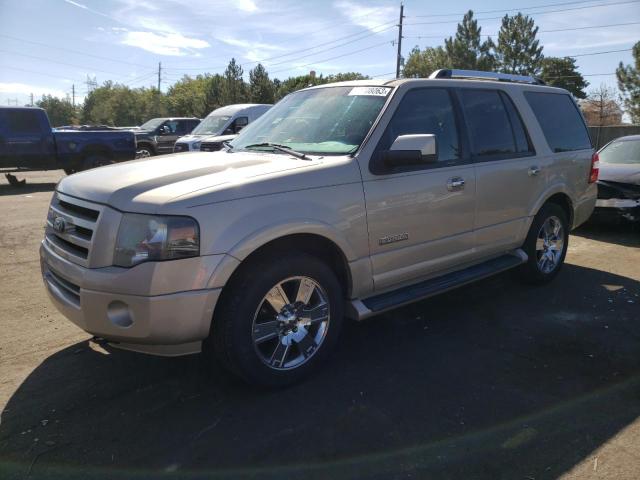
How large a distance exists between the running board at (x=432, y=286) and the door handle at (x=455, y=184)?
2.42ft

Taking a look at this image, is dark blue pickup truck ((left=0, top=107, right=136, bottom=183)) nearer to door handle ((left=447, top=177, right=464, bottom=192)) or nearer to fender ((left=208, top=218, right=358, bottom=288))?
door handle ((left=447, top=177, right=464, bottom=192))

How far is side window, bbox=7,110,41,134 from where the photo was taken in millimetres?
13266

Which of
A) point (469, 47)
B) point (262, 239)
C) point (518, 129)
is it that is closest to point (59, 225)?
point (262, 239)

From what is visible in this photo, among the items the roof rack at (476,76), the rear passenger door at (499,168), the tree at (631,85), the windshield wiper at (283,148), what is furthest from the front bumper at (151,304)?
the tree at (631,85)

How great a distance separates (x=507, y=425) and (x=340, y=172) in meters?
1.81

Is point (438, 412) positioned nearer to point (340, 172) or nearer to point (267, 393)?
point (267, 393)

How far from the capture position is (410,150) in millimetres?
3432

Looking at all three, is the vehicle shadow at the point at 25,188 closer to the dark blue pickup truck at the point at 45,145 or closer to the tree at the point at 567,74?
the dark blue pickup truck at the point at 45,145

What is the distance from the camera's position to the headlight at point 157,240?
2.72 meters

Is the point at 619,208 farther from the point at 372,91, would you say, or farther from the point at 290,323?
the point at 290,323

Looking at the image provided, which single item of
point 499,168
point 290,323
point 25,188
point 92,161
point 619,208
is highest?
point 499,168

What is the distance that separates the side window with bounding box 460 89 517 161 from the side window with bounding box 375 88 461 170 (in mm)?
220

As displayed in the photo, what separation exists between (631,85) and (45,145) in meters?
36.4

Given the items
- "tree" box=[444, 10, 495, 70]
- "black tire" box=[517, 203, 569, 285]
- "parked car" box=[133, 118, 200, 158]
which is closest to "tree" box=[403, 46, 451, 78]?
"tree" box=[444, 10, 495, 70]
